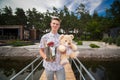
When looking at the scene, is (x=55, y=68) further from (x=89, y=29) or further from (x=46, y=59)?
(x=89, y=29)

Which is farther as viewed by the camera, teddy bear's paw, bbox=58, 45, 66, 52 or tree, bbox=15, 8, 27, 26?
tree, bbox=15, 8, 27, 26

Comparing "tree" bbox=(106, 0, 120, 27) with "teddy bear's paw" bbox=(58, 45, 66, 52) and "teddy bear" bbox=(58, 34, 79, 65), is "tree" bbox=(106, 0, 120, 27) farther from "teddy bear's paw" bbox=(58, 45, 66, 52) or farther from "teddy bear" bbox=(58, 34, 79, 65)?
"teddy bear's paw" bbox=(58, 45, 66, 52)

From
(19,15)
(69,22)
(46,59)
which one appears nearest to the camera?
(46,59)

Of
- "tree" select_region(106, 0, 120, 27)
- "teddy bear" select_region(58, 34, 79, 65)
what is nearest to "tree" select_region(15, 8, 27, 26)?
"tree" select_region(106, 0, 120, 27)

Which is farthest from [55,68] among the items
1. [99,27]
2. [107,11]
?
[107,11]

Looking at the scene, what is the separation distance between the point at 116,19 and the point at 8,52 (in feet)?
103

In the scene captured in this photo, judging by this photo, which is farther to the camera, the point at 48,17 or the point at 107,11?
the point at 48,17

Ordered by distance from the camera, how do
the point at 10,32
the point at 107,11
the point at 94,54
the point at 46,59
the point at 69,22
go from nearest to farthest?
the point at 46,59 < the point at 94,54 < the point at 10,32 < the point at 107,11 < the point at 69,22

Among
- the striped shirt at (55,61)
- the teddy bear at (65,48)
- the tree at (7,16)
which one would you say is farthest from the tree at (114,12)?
the striped shirt at (55,61)

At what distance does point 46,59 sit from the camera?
306 cm

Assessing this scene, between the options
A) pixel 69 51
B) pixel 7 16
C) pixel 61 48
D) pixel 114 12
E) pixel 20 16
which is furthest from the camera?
pixel 20 16

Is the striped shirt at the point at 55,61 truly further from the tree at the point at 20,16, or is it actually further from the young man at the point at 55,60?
the tree at the point at 20,16

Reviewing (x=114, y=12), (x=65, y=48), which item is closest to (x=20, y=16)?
(x=114, y=12)

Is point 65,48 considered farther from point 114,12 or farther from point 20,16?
point 20,16
